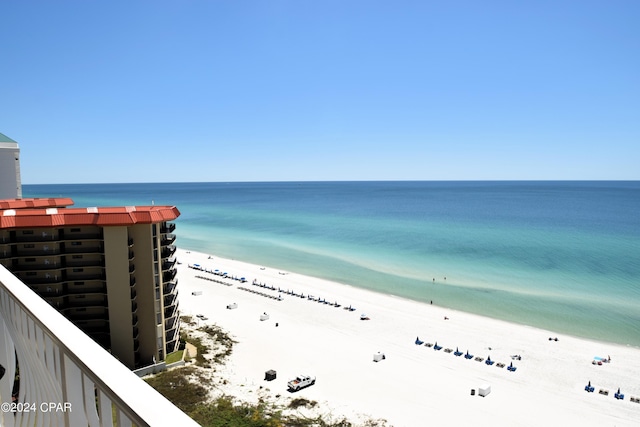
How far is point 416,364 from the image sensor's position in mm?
26594

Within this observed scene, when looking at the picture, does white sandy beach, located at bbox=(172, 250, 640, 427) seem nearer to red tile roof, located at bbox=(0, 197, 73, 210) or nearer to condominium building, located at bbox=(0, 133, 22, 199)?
red tile roof, located at bbox=(0, 197, 73, 210)

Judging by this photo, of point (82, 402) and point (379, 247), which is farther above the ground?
point (82, 402)

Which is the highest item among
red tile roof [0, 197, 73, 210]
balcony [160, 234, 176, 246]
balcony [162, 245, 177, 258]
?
red tile roof [0, 197, 73, 210]

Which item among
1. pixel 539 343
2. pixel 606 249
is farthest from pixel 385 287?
pixel 606 249

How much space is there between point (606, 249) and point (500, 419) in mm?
61104

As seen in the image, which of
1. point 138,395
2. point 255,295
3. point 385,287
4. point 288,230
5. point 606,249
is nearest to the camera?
point 138,395

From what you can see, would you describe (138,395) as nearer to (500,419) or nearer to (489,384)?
(500,419)

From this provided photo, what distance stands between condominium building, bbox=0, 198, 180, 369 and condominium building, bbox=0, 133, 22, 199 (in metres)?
15.0

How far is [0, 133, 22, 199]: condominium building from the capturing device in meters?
33.8

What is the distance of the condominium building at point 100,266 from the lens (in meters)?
21.8

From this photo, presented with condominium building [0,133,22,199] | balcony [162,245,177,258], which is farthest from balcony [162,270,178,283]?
condominium building [0,133,22,199]

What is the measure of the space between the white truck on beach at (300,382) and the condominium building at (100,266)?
27.5ft

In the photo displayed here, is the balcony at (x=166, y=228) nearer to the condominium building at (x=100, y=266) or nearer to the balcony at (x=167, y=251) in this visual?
the condominium building at (x=100, y=266)

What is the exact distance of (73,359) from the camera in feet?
5.67
